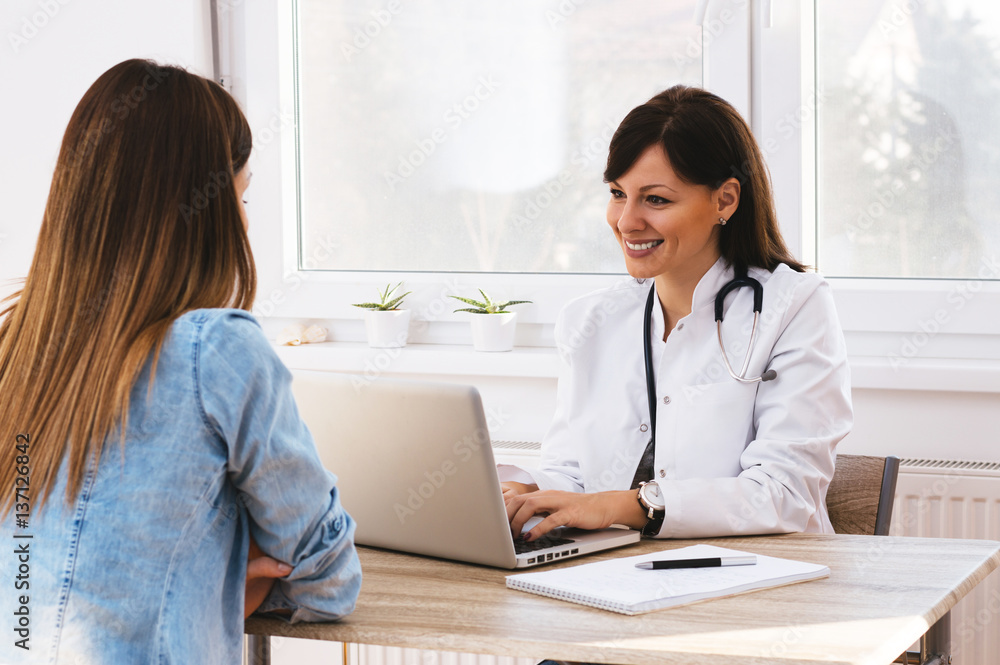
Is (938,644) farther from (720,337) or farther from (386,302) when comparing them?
(386,302)

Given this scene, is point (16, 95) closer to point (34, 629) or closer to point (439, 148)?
point (439, 148)

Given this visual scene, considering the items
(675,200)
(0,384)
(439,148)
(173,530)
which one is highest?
(439,148)

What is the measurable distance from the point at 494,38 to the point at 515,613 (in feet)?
5.68

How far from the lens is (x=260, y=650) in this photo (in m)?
1.22

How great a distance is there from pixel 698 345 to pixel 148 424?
1063 millimetres

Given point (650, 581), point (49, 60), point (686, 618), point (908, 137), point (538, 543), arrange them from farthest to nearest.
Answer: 1. point (49, 60)
2. point (908, 137)
3. point (538, 543)
4. point (650, 581)
5. point (686, 618)

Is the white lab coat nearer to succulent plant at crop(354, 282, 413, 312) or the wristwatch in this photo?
the wristwatch

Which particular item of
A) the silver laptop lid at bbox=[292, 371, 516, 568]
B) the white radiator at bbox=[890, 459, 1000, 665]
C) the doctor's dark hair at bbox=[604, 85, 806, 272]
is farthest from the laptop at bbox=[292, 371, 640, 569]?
the white radiator at bbox=[890, 459, 1000, 665]

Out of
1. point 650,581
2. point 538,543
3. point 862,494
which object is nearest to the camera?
point 650,581

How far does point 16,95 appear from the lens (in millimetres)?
2590

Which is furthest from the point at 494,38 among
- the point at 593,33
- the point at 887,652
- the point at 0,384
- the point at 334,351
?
the point at 887,652

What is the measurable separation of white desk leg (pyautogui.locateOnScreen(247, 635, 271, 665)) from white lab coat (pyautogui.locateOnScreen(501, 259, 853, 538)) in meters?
0.51

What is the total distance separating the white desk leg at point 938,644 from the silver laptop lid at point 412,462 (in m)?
0.65

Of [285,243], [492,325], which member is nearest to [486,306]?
[492,325]
